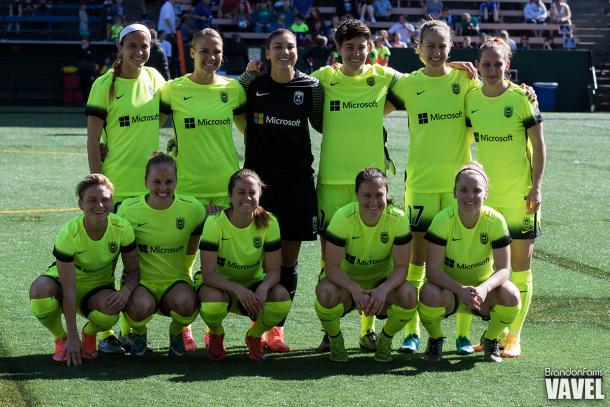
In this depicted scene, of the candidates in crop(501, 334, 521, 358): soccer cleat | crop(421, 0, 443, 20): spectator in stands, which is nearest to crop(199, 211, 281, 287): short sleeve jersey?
crop(501, 334, 521, 358): soccer cleat

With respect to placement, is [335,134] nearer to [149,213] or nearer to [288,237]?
[288,237]

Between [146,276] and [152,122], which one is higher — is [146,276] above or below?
below

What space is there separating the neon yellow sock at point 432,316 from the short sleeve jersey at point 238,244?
34.1 inches

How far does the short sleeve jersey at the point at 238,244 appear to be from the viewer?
19.3 feet

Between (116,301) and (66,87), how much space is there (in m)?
19.6

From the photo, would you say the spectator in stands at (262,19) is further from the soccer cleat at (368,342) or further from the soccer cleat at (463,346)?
the soccer cleat at (463,346)

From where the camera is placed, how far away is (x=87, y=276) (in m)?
5.92

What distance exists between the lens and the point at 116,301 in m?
5.78

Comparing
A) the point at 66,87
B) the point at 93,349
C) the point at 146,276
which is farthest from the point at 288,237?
the point at 66,87

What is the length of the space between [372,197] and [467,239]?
1.93ft

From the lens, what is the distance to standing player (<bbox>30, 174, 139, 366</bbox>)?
5.73 metres

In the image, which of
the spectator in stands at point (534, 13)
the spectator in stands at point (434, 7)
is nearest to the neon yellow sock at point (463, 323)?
the spectator in stands at point (434, 7)

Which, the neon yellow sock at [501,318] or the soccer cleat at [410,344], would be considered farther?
the soccer cleat at [410,344]

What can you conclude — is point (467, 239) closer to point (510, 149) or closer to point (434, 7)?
point (510, 149)
